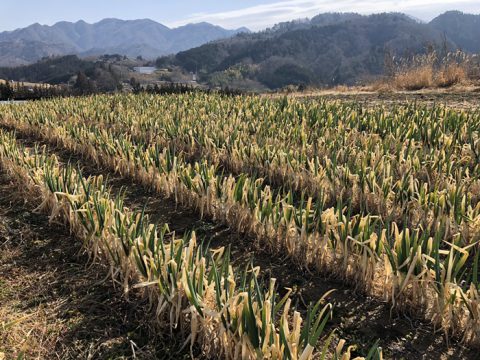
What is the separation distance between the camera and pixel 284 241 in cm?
330

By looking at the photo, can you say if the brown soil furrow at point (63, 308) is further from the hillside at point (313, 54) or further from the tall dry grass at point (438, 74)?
the hillside at point (313, 54)

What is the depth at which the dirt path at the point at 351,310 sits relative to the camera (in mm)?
2334

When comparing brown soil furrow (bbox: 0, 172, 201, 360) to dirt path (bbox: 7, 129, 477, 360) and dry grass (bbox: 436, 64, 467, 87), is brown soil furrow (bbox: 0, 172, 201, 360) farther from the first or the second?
dry grass (bbox: 436, 64, 467, 87)

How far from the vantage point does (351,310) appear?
2.67 m

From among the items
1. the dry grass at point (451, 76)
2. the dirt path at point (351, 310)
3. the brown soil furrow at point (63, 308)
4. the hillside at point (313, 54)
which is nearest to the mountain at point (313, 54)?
the hillside at point (313, 54)

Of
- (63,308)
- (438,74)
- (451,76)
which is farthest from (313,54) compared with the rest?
(63,308)

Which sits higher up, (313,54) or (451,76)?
(313,54)

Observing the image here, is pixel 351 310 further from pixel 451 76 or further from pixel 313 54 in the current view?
pixel 313 54

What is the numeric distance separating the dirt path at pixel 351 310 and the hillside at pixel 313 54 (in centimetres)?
11601

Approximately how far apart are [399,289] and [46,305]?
230 centimetres

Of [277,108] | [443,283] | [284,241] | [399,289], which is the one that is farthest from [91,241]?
[277,108]

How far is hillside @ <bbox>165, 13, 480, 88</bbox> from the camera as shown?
124 meters

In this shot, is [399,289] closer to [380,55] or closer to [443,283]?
[443,283]

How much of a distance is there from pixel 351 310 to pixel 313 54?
6498 inches
